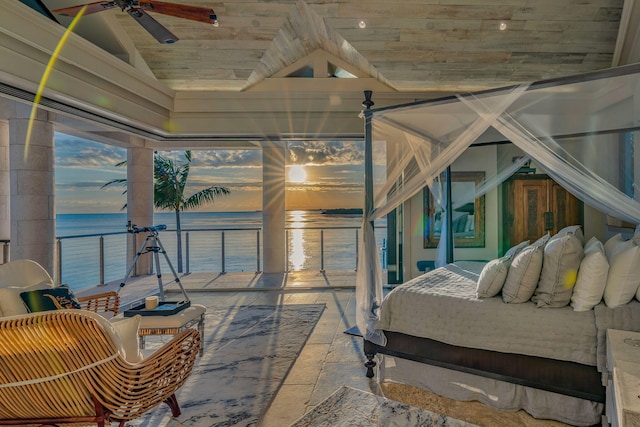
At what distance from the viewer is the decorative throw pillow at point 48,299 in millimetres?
2025

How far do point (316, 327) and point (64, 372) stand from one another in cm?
262

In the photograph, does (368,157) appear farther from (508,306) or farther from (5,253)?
(5,253)

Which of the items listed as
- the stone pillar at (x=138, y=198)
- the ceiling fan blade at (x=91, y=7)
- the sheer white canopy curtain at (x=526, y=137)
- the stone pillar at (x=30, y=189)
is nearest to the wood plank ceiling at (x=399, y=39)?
the sheer white canopy curtain at (x=526, y=137)

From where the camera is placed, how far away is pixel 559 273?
2406 mm

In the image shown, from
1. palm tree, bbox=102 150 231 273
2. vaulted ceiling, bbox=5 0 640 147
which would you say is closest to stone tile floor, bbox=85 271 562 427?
vaulted ceiling, bbox=5 0 640 147

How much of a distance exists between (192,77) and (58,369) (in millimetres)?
4346

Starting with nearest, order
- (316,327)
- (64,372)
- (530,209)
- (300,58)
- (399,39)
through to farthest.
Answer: (64,372) → (316,327) → (399,39) → (300,58) → (530,209)

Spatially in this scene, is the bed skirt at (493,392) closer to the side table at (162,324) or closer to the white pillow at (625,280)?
the white pillow at (625,280)

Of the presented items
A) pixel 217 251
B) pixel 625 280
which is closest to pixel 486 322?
pixel 625 280

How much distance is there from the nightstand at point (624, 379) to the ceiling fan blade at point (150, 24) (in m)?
3.45

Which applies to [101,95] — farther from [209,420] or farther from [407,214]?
[407,214]

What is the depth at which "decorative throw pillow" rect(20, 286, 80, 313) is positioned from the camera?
6.64 ft

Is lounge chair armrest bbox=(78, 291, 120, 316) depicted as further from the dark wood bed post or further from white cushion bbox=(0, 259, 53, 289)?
the dark wood bed post

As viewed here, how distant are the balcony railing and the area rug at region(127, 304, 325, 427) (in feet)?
6.76
